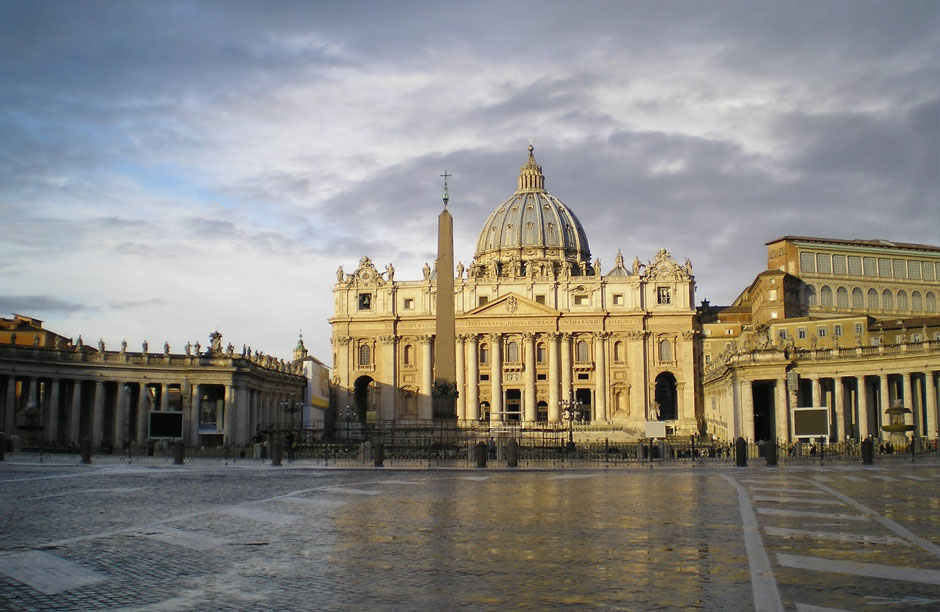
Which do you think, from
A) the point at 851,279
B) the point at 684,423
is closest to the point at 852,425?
the point at 851,279

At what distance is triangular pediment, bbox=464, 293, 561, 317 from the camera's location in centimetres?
10038

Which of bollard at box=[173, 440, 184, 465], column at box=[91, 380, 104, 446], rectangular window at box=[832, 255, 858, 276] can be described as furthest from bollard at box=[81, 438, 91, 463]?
rectangular window at box=[832, 255, 858, 276]

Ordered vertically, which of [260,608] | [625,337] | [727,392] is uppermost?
[625,337]

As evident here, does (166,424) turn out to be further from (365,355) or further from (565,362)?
(565,362)

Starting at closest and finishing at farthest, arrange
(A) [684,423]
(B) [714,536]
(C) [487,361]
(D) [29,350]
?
1. (B) [714,536]
2. (D) [29,350]
3. (A) [684,423]
4. (C) [487,361]

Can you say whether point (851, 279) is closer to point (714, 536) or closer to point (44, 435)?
point (44, 435)

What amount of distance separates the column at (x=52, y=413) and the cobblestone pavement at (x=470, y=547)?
3352 cm

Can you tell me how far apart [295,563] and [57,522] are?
6.78 meters

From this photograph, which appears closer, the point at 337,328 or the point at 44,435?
the point at 44,435

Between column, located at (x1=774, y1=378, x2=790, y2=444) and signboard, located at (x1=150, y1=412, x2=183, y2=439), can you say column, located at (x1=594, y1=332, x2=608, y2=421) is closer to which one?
column, located at (x1=774, y1=378, x2=790, y2=444)

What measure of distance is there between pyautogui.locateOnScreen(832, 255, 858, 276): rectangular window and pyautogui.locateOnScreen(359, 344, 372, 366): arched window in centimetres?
4691

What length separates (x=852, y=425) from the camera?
67.4 meters

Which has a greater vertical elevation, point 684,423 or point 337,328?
point 337,328

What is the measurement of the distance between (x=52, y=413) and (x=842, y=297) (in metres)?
63.2
